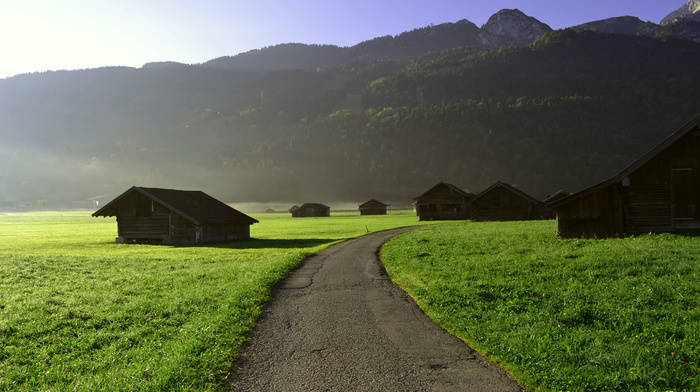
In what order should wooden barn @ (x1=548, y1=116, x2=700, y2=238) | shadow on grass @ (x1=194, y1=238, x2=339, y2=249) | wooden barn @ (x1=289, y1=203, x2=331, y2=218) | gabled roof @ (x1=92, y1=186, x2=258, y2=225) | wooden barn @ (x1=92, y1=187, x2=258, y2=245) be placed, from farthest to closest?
wooden barn @ (x1=289, y1=203, x2=331, y2=218)
wooden barn @ (x1=92, y1=187, x2=258, y2=245)
gabled roof @ (x1=92, y1=186, x2=258, y2=225)
shadow on grass @ (x1=194, y1=238, x2=339, y2=249)
wooden barn @ (x1=548, y1=116, x2=700, y2=238)

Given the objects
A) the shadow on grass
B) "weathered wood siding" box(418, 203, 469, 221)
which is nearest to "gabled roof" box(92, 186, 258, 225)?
the shadow on grass

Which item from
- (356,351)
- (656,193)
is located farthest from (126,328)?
(656,193)

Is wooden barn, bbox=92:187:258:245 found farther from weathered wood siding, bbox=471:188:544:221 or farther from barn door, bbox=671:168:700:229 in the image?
weathered wood siding, bbox=471:188:544:221

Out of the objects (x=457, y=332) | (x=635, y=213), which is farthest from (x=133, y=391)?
(x=635, y=213)

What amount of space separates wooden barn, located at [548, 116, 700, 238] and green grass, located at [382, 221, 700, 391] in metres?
7.90

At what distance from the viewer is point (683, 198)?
27.0m

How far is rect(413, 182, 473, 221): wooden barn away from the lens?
85250 millimetres

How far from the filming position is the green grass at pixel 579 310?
675 cm

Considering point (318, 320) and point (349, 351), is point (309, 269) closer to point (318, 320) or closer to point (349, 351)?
point (318, 320)

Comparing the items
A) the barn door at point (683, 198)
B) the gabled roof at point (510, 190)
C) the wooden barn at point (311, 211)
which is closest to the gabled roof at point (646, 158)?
the barn door at point (683, 198)

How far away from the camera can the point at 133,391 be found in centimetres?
627

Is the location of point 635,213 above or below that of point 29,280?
above

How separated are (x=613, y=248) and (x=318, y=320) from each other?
16463 mm

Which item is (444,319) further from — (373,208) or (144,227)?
(373,208)
